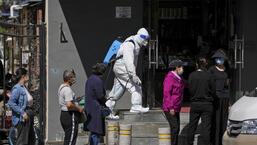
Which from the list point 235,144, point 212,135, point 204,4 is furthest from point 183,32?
point 235,144

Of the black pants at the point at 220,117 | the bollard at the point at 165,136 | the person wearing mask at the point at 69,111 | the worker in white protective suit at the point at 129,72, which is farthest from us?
the worker in white protective suit at the point at 129,72

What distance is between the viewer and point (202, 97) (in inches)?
496

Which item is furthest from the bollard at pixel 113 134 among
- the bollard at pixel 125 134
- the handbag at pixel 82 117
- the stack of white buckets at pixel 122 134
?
the handbag at pixel 82 117

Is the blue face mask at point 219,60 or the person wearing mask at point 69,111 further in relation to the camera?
the blue face mask at point 219,60

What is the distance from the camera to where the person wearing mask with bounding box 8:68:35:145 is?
1271cm

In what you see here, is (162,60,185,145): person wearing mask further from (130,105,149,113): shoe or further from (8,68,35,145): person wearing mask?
(8,68,35,145): person wearing mask

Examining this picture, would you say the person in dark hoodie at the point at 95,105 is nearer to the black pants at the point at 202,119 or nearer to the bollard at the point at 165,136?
the bollard at the point at 165,136

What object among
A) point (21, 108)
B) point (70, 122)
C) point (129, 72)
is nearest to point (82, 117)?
point (70, 122)

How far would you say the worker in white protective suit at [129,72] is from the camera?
13719 millimetres

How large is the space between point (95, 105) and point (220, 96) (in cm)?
248

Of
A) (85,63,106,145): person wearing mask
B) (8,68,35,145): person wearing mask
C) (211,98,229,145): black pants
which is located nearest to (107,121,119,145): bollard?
(85,63,106,145): person wearing mask

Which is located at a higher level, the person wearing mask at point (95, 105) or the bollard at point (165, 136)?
the person wearing mask at point (95, 105)

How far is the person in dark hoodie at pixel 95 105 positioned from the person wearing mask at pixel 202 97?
70.2 inches

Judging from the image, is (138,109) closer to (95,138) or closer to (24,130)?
(95,138)
